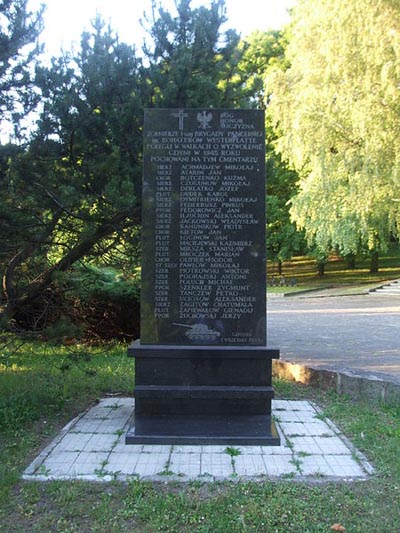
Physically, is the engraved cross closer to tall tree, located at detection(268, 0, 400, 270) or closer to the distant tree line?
the distant tree line

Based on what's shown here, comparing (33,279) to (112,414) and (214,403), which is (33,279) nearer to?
(112,414)

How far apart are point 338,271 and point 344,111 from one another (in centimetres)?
2758

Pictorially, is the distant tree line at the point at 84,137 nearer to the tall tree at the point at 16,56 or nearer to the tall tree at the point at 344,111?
the tall tree at the point at 16,56

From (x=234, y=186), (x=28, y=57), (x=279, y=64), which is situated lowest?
(x=234, y=186)

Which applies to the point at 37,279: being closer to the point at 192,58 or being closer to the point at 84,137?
the point at 84,137

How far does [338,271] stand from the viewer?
4206 cm

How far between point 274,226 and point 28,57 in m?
30.3

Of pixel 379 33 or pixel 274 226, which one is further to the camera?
pixel 274 226

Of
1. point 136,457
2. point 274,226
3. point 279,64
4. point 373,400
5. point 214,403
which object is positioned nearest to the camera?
point 136,457

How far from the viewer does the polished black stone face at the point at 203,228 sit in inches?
194

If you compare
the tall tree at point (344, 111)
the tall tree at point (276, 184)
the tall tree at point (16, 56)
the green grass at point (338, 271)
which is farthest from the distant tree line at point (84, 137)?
the green grass at point (338, 271)

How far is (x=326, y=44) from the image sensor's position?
15328 millimetres

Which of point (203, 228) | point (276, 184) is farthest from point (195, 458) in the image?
point (276, 184)

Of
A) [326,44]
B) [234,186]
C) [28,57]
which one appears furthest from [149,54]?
[326,44]
